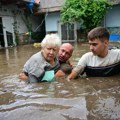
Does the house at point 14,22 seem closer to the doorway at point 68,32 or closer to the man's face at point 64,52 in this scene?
the doorway at point 68,32

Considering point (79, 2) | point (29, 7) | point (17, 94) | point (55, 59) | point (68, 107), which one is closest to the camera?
point (68, 107)

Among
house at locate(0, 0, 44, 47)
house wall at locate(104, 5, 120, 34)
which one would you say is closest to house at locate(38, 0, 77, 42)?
house at locate(0, 0, 44, 47)

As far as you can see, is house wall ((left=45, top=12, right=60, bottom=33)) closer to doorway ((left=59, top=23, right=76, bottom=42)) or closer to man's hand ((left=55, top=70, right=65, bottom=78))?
doorway ((left=59, top=23, right=76, bottom=42))

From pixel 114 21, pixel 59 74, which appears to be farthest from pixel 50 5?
pixel 59 74

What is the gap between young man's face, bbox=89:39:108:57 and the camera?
3926 millimetres

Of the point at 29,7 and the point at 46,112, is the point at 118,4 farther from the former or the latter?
the point at 46,112

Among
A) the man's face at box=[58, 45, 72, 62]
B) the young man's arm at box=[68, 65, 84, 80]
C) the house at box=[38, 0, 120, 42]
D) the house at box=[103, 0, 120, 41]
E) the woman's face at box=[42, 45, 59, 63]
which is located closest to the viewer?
the woman's face at box=[42, 45, 59, 63]

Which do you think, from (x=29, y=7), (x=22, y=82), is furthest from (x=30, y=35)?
(x=22, y=82)

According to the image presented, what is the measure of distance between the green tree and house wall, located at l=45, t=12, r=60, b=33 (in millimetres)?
3720

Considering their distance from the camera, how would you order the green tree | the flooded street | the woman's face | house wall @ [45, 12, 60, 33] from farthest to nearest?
house wall @ [45, 12, 60, 33] → the green tree → the woman's face → the flooded street

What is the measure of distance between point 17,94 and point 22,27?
1807cm

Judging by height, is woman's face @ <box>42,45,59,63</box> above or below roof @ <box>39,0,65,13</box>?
below

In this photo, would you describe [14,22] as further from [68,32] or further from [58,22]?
[68,32]

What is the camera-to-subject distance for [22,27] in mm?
21141
